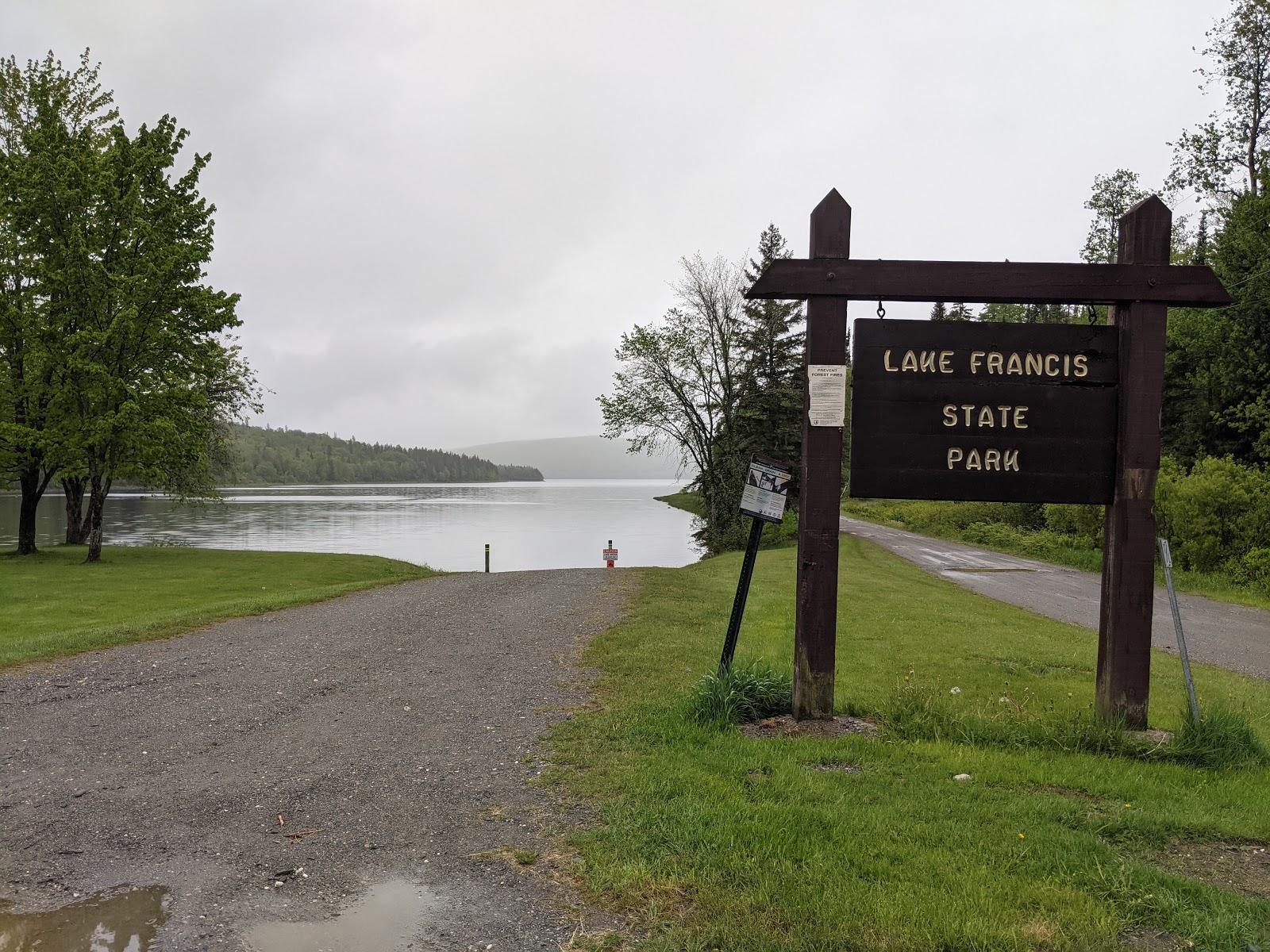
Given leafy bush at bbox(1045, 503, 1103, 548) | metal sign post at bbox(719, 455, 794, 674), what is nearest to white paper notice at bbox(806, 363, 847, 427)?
metal sign post at bbox(719, 455, 794, 674)

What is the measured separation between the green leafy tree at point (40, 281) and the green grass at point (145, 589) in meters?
3.52

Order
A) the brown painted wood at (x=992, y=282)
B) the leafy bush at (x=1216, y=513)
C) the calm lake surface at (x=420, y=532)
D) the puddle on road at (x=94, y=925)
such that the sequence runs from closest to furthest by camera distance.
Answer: the puddle on road at (x=94, y=925), the brown painted wood at (x=992, y=282), the leafy bush at (x=1216, y=513), the calm lake surface at (x=420, y=532)

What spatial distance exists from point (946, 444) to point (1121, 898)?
11.0 feet

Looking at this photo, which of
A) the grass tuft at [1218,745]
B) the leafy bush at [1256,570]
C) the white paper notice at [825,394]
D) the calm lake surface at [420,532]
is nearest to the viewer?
the grass tuft at [1218,745]

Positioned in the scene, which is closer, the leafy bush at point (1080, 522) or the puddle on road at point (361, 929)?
the puddle on road at point (361, 929)

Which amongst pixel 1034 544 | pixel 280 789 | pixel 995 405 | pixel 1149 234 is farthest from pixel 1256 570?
pixel 280 789

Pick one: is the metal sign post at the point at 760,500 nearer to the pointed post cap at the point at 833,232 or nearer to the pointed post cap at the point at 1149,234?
the pointed post cap at the point at 833,232

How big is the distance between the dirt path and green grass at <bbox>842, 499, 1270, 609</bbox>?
360 inches

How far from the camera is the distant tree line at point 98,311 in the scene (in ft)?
75.0

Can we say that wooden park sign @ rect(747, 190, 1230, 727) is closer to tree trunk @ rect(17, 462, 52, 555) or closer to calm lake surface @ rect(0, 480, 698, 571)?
calm lake surface @ rect(0, 480, 698, 571)

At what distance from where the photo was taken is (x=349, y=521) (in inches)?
2208

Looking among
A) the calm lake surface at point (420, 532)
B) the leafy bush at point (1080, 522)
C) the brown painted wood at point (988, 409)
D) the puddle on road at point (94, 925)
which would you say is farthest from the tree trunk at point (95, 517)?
the leafy bush at point (1080, 522)

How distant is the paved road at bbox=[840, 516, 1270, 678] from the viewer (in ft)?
37.7

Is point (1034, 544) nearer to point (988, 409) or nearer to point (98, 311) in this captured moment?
point (988, 409)
